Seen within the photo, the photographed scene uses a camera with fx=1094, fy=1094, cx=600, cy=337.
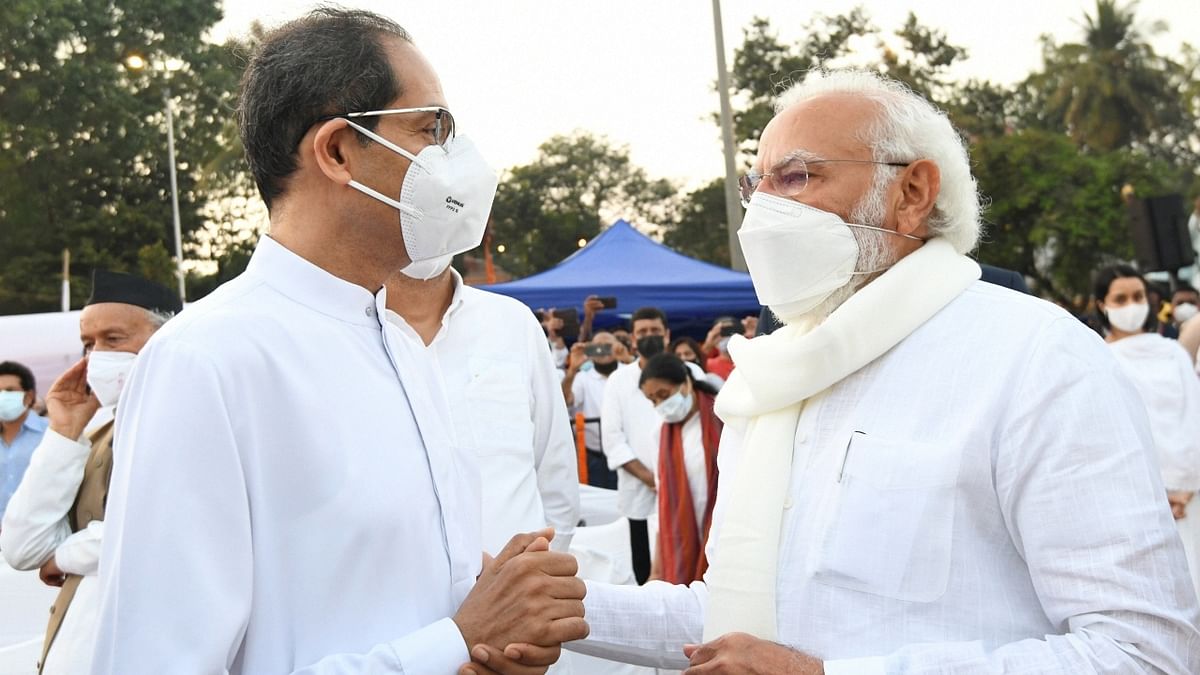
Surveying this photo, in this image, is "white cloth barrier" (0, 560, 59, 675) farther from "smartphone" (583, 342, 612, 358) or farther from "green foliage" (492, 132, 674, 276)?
"green foliage" (492, 132, 674, 276)

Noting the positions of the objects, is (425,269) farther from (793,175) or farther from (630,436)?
(630,436)

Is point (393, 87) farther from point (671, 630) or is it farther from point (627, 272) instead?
point (627, 272)

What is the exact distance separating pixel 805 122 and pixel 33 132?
34388 millimetres

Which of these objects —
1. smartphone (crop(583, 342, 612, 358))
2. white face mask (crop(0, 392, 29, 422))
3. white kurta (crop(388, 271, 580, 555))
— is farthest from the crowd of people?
smartphone (crop(583, 342, 612, 358))

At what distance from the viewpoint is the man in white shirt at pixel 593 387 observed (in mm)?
10141

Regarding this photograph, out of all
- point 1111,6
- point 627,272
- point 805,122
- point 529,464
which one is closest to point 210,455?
point 805,122

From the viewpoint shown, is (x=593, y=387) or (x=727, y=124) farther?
(x=727, y=124)

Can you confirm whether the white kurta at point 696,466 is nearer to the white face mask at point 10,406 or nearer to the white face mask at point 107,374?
the white face mask at point 107,374

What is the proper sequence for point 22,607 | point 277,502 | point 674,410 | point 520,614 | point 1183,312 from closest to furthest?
point 277,502 → point 520,614 → point 22,607 → point 674,410 → point 1183,312

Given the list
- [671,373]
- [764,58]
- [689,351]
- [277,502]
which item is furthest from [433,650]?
[764,58]

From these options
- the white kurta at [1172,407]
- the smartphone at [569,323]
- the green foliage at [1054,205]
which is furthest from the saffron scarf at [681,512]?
the green foliage at [1054,205]

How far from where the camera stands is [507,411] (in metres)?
3.70

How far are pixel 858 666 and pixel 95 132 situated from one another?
117 ft

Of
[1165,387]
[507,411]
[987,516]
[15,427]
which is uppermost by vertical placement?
[987,516]
